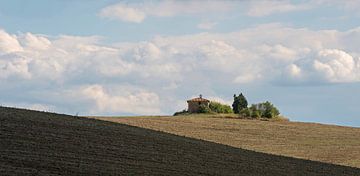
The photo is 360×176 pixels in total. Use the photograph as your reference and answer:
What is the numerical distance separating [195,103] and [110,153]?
4654 centimetres

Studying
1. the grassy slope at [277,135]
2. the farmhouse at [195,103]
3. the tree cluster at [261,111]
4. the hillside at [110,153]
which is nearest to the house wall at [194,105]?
the farmhouse at [195,103]

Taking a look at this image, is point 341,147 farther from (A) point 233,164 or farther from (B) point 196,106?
(B) point 196,106

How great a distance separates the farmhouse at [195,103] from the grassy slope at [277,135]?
12.2m

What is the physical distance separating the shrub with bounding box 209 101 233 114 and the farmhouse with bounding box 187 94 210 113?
542mm

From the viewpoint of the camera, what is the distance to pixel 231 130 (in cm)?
4922

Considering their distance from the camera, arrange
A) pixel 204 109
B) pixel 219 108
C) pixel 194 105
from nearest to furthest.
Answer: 1. pixel 204 109
2. pixel 194 105
3. pixel 219 108

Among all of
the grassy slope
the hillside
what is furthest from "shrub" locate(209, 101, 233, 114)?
the hillside

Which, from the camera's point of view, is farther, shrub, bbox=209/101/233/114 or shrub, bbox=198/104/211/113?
shrub, bbox=209/101/233/114

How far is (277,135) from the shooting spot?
48188 mm

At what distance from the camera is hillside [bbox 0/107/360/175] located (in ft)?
67.4

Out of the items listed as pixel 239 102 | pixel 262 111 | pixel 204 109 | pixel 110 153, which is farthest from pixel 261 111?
pixel 110 153

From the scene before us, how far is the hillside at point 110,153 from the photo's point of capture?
67.4ft

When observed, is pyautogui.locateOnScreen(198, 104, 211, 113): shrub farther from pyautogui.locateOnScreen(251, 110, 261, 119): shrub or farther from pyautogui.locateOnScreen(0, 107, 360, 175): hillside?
pyautogui.locateOnScreen(0, 107, 360, 175): hillside

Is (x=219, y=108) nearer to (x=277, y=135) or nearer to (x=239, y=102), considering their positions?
(x=239, y=102)
